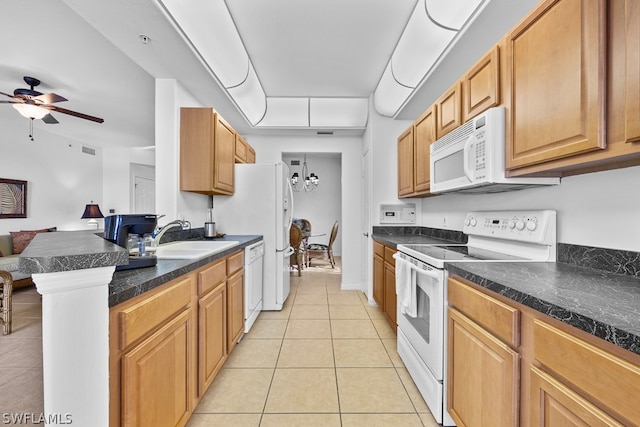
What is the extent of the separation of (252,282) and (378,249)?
1391 millimetres

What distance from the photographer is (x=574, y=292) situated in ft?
2.93

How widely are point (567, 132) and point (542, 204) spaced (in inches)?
24.4

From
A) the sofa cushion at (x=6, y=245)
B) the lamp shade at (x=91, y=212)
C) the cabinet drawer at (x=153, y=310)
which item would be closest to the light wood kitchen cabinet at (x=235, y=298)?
the cabinet drawer at (x=153, y=310)

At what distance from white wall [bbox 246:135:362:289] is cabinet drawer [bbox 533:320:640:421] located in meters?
3.29

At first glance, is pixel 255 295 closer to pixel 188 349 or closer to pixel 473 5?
pixel 188 349

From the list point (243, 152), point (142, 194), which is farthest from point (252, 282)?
point (142, 194)

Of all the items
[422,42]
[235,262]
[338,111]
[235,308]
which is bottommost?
[235,308]

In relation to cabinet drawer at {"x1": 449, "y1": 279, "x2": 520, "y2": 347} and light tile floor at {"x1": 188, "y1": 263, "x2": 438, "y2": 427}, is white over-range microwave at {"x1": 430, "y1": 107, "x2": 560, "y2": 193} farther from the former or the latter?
light tile floor at {"x1": 188, "y1": 263, "x2": 438, "y2": 427}

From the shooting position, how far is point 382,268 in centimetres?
285

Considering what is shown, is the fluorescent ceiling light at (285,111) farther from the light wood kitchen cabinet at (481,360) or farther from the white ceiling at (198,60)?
the light wood kitchen cabinet at (481,360)

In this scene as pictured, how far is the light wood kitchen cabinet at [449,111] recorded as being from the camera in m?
1.92

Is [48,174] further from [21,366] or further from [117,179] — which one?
[21,366]

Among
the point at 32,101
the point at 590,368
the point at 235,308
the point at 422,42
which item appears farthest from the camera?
the point at 32,101

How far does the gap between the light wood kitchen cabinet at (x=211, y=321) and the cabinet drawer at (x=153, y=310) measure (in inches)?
7.7
